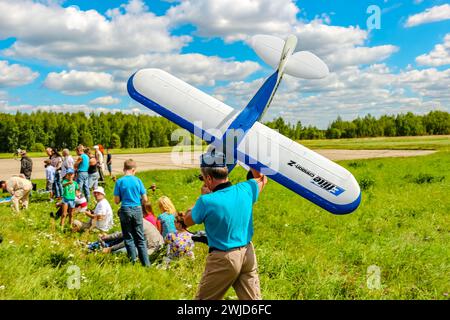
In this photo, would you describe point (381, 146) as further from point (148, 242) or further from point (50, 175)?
point (148, 242)

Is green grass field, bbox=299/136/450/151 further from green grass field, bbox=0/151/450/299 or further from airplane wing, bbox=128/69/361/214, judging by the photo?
airplane wing, bbox=128/69/361/214

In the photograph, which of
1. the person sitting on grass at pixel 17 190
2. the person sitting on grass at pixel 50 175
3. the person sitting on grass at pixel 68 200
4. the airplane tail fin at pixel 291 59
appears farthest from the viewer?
the person sitting on grass at pixel 50 175

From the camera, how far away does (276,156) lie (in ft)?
15.6

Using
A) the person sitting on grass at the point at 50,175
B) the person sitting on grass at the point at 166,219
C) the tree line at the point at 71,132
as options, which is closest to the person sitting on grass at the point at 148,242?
the person sitting on grass at the point at 166,219

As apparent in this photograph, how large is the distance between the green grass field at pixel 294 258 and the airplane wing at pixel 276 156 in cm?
155

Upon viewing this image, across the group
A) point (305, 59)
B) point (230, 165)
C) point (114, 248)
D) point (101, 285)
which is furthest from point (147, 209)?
point (305, 59)

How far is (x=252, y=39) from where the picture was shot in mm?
5141

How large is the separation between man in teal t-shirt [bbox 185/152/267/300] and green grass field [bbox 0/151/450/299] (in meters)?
1.31

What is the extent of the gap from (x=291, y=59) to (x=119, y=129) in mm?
85269

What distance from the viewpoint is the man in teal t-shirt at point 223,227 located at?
3637mm

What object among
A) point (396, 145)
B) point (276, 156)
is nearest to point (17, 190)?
point (276, 156)

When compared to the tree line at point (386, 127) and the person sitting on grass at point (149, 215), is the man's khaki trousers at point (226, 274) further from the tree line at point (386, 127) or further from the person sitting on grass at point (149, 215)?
the tree line at point (386, 127)
